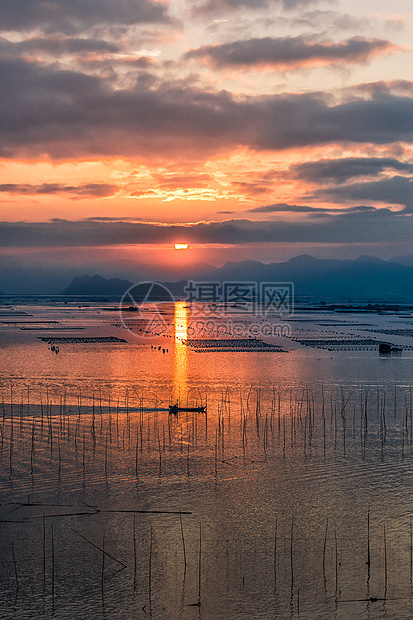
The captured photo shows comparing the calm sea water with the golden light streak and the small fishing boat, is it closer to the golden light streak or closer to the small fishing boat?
the golden light streak

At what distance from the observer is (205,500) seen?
2280cm

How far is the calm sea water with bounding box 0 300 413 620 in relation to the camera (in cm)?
1705

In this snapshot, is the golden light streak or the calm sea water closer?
the calm sea water

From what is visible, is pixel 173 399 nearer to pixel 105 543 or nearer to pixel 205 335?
pixel 105 543

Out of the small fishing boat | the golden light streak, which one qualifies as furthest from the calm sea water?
the small fishing boat

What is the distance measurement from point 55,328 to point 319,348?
43407mm

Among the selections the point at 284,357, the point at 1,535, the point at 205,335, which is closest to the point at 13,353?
the point at 284,357

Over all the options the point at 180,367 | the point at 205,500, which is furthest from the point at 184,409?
the point at 180,367

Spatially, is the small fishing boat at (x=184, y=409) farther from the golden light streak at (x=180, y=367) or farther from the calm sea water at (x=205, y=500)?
the golden light streak at (x=180, y=367)

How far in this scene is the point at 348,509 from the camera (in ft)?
72.9

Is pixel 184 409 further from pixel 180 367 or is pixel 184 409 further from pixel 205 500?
pixel 180 367

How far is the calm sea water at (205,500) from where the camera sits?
55.9ft

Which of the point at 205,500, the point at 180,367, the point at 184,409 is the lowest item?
the point at 205,500

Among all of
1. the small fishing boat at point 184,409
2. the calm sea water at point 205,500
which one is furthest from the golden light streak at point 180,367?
the small fishing boat at point 184,409
